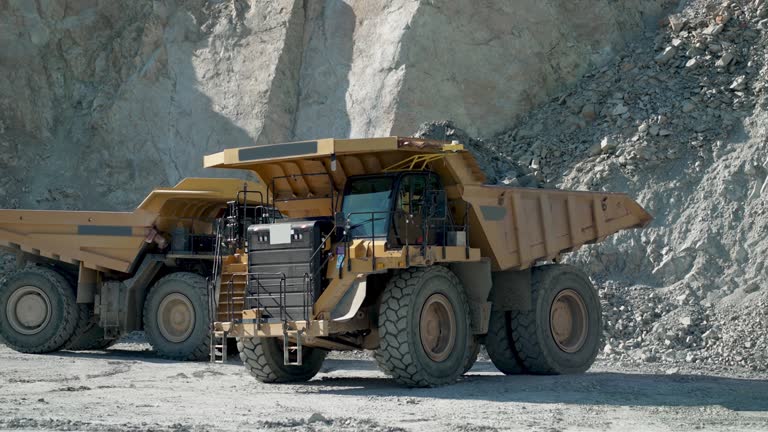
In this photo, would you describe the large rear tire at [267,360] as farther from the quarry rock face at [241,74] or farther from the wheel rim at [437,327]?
the quarry rock face at [241,74]

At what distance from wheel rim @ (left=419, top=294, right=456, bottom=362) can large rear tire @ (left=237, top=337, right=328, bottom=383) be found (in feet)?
5.69

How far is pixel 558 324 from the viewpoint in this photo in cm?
1459

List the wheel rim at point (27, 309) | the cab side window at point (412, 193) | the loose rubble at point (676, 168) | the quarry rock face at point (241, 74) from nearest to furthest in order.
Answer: the cab side window at point (412, 193) → the loose rubble at point (676, 168) → the wheel rim at point (27, 309) → the quarry rock face at point (241, 74)

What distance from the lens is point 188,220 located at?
1802cm

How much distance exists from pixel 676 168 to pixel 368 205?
31.5ft

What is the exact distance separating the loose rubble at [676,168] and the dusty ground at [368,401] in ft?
6.36

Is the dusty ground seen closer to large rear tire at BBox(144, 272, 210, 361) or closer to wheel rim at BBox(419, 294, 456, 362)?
wheel rim at BBox(419, 294, 456, 362)

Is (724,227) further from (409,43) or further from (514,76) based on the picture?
(409,43)

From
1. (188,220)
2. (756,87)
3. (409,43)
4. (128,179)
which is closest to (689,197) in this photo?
(756,87)

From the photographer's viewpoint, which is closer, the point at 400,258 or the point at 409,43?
the point at 400,258

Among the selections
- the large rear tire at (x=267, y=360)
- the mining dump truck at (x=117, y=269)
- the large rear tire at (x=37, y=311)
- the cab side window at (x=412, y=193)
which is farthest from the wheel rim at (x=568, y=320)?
the large rear tire at (x=37, y=311)

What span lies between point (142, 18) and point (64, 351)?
12368 millimetres

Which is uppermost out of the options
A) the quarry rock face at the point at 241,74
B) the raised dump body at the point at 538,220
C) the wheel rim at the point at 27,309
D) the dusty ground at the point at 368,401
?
the quarry rock face at the point at 241,74

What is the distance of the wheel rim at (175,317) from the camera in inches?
679
